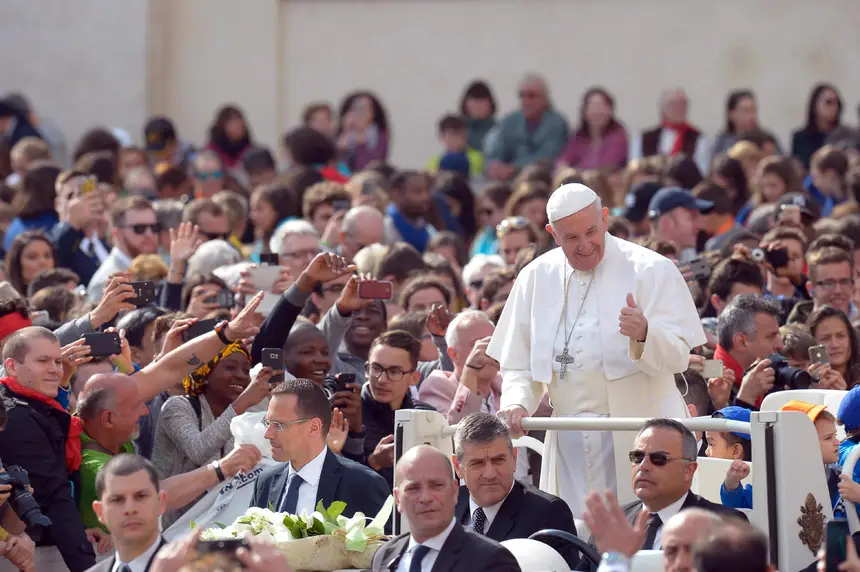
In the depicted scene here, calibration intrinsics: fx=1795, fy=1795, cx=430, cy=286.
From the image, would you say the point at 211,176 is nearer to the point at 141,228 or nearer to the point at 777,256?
the point at 141,228

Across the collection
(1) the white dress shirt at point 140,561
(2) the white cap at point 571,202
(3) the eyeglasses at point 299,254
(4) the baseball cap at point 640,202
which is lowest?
(1) the white dress shirt at point 140,561

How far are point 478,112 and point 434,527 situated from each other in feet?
34.9

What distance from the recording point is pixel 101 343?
845 centimetres

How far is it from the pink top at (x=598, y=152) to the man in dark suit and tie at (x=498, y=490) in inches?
350

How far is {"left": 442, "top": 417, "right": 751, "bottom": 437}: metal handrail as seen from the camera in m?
6.95

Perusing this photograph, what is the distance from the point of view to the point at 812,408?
7695 millimetres

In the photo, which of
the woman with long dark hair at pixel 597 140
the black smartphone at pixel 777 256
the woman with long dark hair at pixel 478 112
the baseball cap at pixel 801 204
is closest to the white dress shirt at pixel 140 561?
the black smartphone at pixel 777 256

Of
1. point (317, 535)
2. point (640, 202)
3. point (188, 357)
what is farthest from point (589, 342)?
point (640, 202)

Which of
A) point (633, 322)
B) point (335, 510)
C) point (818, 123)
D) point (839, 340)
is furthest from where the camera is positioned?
point (818, 123)

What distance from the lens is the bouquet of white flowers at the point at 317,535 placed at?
279 inches

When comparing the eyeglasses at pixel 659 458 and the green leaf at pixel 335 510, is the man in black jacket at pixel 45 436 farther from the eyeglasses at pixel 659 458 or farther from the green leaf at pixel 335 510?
the eyeglasses at pixel 659 458

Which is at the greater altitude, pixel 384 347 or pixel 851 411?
pixel 384 347

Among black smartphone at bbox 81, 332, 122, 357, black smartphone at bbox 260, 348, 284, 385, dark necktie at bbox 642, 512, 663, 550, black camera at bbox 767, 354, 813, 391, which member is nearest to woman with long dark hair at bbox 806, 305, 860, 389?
black camera at bbox 767, 354, 813, 391

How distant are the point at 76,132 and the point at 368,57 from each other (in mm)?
3239
